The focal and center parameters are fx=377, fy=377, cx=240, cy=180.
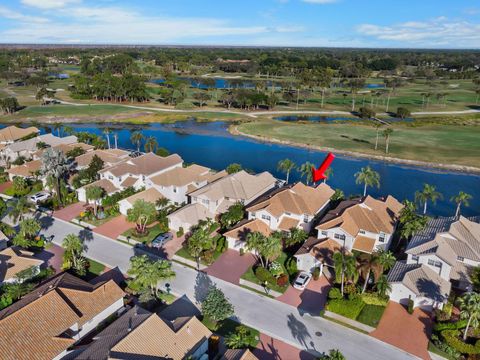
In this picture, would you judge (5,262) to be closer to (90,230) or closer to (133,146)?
(90,230)

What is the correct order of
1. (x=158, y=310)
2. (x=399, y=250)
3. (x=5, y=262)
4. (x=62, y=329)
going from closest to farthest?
(x=62, y=329), (x=158, y=310), (x=5, y=262), (x=399, y=250)

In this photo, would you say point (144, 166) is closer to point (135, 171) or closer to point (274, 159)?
point (135, 171)

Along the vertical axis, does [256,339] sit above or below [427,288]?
below

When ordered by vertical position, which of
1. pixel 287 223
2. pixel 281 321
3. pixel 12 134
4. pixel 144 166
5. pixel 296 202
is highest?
pixel 12 134

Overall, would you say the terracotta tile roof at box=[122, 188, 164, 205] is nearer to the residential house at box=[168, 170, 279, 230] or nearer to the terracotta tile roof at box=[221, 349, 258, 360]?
the residential house at box=[168, 170, 279, 230]

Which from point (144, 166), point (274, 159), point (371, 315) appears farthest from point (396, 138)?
point (371, 315)

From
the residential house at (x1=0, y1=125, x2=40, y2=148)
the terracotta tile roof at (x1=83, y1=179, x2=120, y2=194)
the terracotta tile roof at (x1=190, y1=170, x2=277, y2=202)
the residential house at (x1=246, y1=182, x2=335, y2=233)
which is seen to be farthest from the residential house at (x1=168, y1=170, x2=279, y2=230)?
the residential house at (x1=0, y1=125, x2=40, y2=148)

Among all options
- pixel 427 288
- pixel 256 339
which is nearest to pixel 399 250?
pixel 427 288
